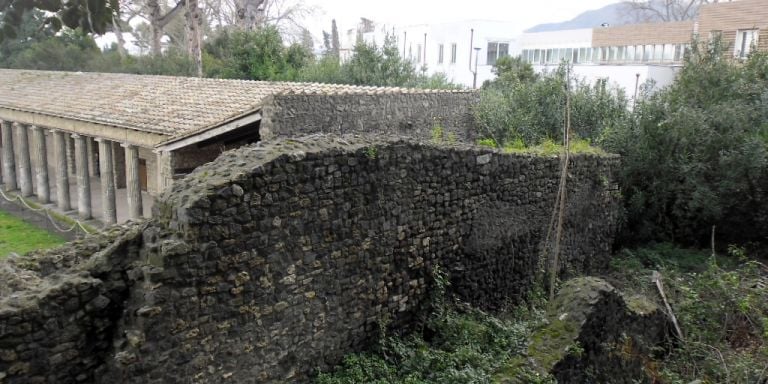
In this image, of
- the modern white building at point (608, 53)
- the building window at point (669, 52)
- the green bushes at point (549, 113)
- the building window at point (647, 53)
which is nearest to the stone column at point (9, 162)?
the green bushes at point (549, 113)

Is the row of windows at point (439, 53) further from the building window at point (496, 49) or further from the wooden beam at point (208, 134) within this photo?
the wooden beam at point (208, 134)

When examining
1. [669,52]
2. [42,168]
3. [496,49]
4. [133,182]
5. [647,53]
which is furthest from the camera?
[496,49]

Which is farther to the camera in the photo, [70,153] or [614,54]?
[614,54]

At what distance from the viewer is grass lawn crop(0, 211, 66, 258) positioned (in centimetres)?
1565

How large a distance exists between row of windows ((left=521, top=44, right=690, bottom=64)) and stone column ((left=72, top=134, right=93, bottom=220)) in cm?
2604

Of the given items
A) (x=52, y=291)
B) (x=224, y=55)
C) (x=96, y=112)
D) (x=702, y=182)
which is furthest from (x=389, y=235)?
(x=224, y=55)

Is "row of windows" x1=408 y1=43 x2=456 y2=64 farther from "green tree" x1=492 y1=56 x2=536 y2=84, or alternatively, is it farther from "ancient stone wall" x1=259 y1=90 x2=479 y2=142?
"ancient stone wall" x1=259 y1=90 x2=479 y2=142

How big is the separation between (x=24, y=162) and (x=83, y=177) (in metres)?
5.30

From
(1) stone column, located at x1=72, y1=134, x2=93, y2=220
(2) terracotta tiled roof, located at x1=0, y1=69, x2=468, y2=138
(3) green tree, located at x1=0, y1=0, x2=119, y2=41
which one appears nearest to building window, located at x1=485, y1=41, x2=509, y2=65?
(2) terracotta tiled roof, located at x1=0, y1=69, x2=468, y2=138

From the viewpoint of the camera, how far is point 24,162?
22.6 m

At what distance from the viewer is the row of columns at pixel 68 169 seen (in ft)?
54.6

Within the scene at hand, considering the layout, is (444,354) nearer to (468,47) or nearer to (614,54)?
(614,54)

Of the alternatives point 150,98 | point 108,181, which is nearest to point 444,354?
point 108,181

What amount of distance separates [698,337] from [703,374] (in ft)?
3.77
